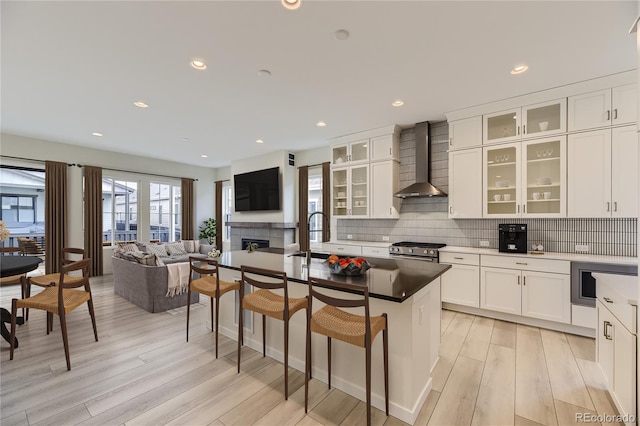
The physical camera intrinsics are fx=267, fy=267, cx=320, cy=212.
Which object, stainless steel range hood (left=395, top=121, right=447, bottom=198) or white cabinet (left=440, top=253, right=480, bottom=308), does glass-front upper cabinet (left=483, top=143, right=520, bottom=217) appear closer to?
stainless steel range hood (left=395, top=121, right=447, bottom=198)

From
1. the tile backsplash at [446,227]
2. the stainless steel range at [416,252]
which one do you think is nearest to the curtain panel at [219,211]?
the tile backsplash at [446,227]

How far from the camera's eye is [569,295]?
9.75 ft

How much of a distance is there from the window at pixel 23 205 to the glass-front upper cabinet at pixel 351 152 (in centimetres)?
639

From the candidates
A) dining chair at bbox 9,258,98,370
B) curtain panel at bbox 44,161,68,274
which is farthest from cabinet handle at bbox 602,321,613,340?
curtain panel at bbox 44,161,68,274

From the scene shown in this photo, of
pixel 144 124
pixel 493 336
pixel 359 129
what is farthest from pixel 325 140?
pixel 493 336

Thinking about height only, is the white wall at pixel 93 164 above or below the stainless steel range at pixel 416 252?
above

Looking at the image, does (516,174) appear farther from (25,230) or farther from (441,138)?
(25,230)

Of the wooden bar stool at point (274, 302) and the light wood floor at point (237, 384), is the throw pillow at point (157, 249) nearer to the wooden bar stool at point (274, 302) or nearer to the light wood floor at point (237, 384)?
the light wood floor at point (237, 384)

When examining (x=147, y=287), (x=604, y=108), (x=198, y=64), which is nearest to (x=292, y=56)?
(x=198, y=64)

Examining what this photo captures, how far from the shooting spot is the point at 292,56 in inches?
101

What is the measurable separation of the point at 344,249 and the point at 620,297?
345 cm

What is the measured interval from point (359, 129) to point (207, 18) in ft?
10.1

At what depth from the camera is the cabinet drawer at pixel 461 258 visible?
11.6 feet

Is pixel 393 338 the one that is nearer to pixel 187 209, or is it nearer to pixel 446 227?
pixel 446 227
